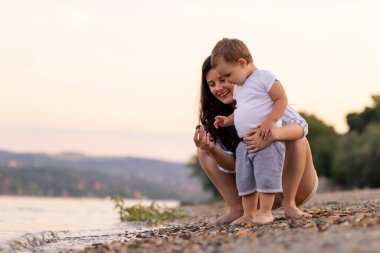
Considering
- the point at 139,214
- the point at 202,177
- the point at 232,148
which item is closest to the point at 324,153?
the point at 202,177

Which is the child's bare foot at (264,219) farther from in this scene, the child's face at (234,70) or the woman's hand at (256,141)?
the child's face at (234,70)

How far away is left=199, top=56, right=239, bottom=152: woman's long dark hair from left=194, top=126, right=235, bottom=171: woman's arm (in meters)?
0.12

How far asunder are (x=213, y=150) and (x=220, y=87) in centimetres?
62

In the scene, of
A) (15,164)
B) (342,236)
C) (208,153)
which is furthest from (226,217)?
(15,164)

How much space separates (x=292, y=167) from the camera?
6.75m

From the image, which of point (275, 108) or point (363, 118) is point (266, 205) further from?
point (363, 118)

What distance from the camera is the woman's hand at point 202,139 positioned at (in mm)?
6996

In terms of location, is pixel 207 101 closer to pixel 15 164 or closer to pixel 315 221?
pixel 315 221

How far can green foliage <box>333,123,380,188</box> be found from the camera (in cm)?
3916

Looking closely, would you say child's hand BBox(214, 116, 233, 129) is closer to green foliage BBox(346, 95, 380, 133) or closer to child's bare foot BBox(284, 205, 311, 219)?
child's bare foot BBox(284, 205, 311, 219)

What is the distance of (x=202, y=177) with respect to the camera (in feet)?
176

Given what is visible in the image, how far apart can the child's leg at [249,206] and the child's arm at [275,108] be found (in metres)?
0.72

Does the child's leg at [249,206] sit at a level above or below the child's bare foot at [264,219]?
above

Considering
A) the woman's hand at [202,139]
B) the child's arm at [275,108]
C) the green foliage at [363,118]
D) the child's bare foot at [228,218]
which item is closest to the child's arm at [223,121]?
the woman's hand at [202,139]
